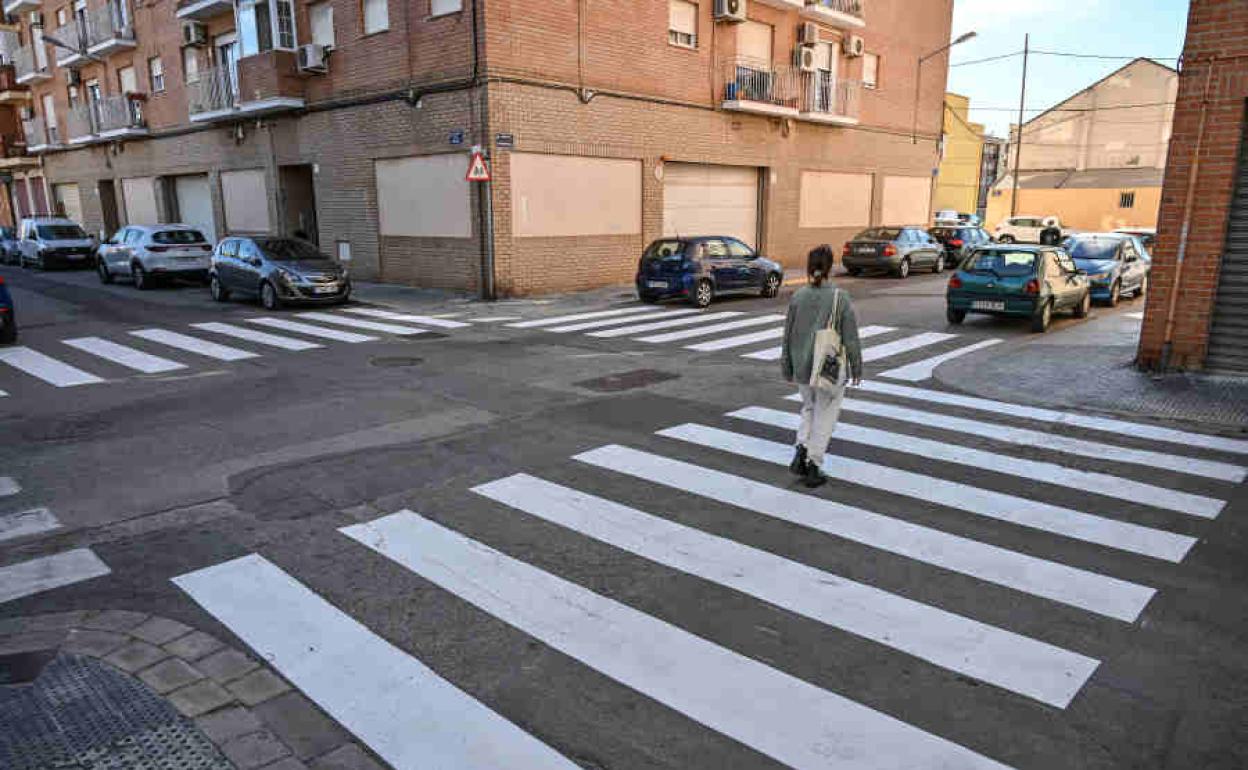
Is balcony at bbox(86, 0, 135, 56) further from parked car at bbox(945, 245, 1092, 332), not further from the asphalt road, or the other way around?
parked car at bbox(945, 245, 1092, 332)

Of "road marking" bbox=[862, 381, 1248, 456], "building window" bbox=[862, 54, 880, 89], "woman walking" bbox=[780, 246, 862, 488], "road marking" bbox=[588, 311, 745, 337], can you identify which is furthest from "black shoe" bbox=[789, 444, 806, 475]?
"building window" bbox=[862, 54, 880, 89]

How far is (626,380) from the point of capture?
391 inches

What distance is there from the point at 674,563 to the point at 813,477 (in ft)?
5.94

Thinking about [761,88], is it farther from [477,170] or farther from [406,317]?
[406,317]

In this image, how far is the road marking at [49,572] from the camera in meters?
4.44

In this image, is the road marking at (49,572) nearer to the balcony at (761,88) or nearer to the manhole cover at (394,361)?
the manhole cover at (394,361)

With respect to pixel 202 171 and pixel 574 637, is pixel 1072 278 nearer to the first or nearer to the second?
pixel 574 637

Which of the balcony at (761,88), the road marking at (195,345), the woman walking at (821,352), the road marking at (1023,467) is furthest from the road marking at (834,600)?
the balcony at (761,88)

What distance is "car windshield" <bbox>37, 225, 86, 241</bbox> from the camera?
1120 inches

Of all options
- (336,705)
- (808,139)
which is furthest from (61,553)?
(808,139)

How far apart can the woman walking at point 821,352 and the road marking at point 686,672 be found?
246 centimetres

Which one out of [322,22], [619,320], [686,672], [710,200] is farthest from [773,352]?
[322,22]

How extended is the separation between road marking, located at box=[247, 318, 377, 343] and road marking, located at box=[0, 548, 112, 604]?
8.55 meters

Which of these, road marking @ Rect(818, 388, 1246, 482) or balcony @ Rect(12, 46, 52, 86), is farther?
balcony @ Rect(12, 46, 52, 86)
